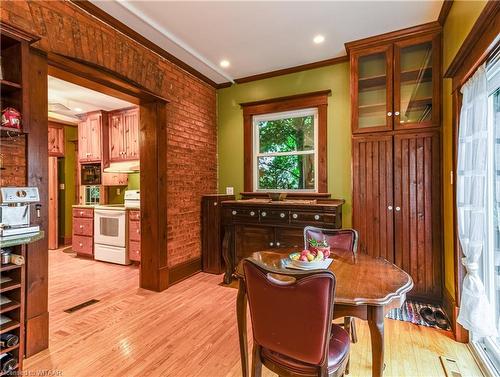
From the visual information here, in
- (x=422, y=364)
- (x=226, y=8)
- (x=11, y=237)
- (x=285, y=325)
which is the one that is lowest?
(x=422, y=364)

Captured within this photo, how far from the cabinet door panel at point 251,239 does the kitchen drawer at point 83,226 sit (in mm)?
2943

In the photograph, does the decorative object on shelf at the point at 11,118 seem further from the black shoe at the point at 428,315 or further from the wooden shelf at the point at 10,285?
the black shoe at the point at 428,315

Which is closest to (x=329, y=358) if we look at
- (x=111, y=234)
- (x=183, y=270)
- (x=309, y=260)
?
(x=309, y=260)

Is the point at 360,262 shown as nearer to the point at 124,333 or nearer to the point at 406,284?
the point at 406,284

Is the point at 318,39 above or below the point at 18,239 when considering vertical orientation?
above

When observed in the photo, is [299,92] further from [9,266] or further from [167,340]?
[9,266]

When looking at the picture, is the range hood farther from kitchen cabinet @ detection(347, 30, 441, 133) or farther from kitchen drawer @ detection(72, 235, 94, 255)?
kitchen cabinet @ detection(347, 30, 441, 133)

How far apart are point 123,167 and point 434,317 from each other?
5291mm

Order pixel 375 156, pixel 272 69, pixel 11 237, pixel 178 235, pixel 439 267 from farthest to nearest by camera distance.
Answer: pixel 272 69, pixel 178 235, pixel 375 156, pixel 439 267, pixel 11 237

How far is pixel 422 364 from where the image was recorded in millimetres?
1947

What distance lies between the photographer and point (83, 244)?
489 centimetres

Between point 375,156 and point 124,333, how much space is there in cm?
311

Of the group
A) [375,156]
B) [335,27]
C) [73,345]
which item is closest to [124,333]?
[73,345]

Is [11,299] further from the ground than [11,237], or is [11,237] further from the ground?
[11,237]
